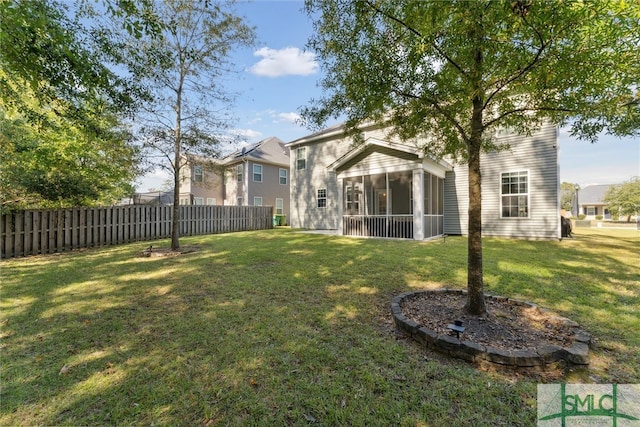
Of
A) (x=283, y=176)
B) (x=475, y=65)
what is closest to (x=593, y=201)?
(x=283, y=176)

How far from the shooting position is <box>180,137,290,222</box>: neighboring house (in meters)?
21.3

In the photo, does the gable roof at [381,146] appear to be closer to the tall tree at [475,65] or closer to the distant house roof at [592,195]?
the tall tree at [475,65]

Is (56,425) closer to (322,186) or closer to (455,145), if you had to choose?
(455,145)

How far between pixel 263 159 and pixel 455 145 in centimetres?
1918

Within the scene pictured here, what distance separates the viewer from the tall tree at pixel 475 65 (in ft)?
7.36

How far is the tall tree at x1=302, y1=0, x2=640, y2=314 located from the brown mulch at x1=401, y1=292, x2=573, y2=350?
0.25 metres

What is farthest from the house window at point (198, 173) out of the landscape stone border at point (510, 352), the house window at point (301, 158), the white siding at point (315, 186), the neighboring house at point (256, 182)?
the neighboring house at point (256, 182)

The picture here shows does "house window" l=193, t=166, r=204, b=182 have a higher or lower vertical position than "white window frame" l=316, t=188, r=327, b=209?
higher

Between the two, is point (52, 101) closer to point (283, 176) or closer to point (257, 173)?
point (257, 173)

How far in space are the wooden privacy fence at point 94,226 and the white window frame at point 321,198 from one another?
5673 mm

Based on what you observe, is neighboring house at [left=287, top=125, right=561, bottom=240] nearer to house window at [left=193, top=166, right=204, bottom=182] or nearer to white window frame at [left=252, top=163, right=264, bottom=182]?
house window at [left=193, top=166, right=204, bottom=182]

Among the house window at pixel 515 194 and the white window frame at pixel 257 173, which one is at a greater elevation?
the white window frame at pixel 257 173

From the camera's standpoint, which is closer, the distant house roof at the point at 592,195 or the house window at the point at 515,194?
the house window at the point at 515,194

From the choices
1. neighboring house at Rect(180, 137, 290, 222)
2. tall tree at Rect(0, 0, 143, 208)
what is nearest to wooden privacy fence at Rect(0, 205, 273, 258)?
tall tree at Rect(0, 0, 143, 208)
